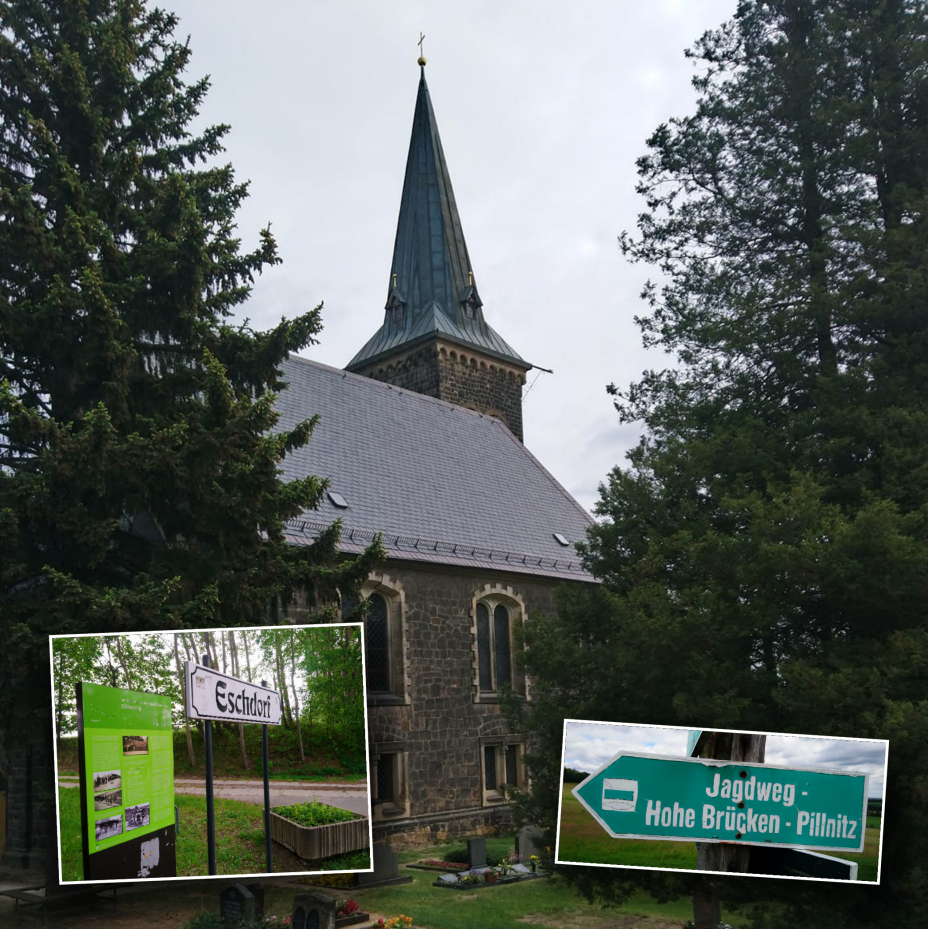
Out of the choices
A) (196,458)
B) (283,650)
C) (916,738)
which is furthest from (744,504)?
(196,458)

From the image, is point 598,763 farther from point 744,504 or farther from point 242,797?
point 744,504

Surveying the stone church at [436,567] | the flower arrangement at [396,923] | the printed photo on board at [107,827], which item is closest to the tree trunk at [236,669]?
the printed photo on board at [107,827]

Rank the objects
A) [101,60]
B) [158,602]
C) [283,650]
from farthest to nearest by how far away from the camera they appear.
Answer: [101,60] < [158,602] < [283,650]

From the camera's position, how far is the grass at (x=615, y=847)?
4.83 meters

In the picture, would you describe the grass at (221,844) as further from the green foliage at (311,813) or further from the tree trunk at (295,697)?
the tree trunk at (295,697)

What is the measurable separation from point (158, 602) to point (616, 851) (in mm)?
5629

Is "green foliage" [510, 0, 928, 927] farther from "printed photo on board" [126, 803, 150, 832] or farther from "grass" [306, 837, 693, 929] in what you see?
"printed photo on board" [126, 803, 150, 832]

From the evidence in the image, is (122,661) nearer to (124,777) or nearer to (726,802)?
(124,777)

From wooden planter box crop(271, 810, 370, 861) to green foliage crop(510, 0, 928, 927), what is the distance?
3035 mm

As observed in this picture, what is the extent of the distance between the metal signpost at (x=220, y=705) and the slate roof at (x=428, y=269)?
26.2m

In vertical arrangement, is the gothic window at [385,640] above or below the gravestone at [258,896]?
above

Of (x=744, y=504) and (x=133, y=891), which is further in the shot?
(x=133, y=891)

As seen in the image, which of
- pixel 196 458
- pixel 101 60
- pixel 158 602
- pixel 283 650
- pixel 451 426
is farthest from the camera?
pixel 451 426

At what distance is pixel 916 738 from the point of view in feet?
22.8
